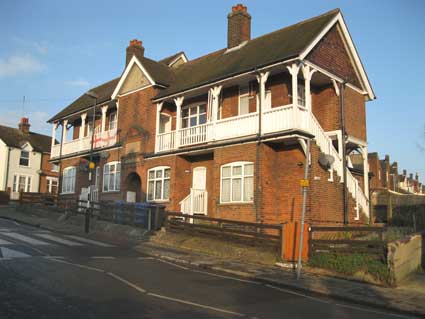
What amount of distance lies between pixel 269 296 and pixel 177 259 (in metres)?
5.32

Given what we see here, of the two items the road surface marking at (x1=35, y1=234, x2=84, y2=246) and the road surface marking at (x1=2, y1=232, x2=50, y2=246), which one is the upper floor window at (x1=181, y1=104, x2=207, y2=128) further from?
the road surface marking at (x1=2, y1=232, x2=50, y2=246)

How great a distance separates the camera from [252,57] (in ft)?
68.0

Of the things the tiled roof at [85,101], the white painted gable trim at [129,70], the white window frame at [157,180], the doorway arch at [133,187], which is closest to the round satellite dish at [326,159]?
the white window frame at [157,180]

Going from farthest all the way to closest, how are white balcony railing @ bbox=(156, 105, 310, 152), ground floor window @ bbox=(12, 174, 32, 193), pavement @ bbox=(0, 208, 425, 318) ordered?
ground floor window @ bbox=(12, 174, 32, 193)
white balcony railing @ bbox=(156, 105, 310, 152)
pavement @ bbox=(0, 208, 425, 318)

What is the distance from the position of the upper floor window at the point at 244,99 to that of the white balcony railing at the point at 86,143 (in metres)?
10.4

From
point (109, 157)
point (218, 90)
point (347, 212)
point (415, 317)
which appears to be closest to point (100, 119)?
point (109, 157)

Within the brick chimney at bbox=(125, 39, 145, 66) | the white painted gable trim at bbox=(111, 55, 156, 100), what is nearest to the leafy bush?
the white painted gable trim at bbox=(111, 55, 156, 100)

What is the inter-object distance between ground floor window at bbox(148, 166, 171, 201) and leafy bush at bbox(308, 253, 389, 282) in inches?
444

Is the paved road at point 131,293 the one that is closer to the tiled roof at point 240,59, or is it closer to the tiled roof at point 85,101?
the tiled roof at point 240,59

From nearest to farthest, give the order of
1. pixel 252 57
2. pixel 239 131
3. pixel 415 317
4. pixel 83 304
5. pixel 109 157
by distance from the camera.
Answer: pixel 83 304 < pixel 415 317 < pixel 239 131 < pixel 252 57 < pixel 109 157

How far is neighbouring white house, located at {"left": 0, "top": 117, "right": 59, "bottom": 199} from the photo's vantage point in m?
47.2

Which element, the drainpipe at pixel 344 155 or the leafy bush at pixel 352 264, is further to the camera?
the drainpipe at pixel 344 155

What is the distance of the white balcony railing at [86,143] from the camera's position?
94.6 ft

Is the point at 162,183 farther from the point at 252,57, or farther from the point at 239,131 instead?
the point at 252,57
